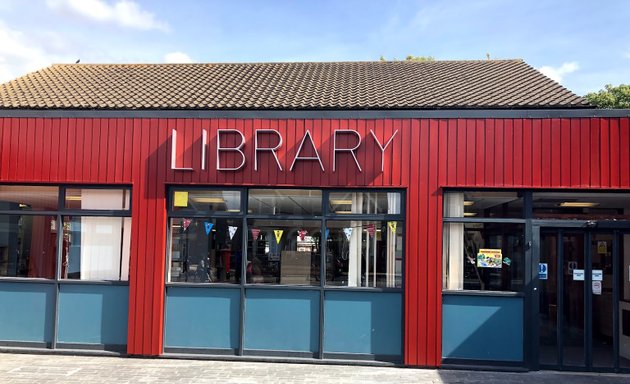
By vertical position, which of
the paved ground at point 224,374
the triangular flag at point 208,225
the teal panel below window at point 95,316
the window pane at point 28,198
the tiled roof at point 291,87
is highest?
the tiled roof at point 291,87

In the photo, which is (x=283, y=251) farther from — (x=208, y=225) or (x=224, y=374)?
(x=224, y=374)

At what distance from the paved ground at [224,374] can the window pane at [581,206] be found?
2324 mm

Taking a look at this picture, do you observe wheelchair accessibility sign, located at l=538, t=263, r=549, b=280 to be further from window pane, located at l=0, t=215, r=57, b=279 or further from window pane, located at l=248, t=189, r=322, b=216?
window pane, located at l=0, t=215, r=57, b=279

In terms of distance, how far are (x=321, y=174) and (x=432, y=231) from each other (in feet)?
6.33

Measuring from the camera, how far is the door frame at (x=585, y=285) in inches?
295

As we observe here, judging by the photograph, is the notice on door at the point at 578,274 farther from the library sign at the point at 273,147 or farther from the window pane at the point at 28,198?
the window pane at the point at 28,198

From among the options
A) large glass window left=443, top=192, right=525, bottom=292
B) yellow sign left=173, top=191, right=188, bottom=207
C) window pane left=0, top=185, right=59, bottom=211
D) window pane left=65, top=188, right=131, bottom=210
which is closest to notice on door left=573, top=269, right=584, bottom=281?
large glass window left=443, top=192, right=525, bottom=292

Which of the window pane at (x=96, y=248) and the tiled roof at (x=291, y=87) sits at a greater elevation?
the tiled roof at (x=291, y=87)

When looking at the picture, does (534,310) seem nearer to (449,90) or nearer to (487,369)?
(487,369)

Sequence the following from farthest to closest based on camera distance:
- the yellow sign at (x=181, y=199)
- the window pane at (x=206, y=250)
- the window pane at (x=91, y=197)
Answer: the window pane at (x=91, y=197) → the yellow sign at (x=181, y=199) → the window pane at (x=206, y=250)

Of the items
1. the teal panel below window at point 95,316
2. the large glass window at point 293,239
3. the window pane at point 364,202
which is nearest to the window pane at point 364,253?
the large glass window at point 293,239

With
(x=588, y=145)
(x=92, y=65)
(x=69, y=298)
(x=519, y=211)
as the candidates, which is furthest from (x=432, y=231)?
(x=92, y=65)

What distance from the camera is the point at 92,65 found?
12.6 metres

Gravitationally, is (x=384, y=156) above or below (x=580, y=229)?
above
